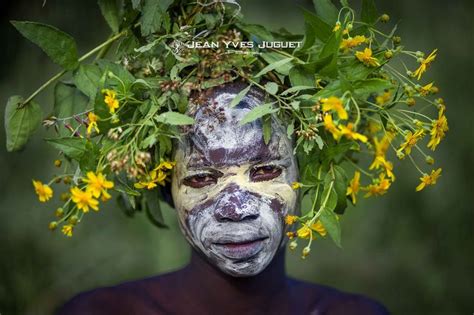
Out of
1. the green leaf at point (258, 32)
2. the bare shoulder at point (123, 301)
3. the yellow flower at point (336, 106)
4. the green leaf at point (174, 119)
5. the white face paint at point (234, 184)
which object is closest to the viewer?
the yellow flower at point (336, 106)

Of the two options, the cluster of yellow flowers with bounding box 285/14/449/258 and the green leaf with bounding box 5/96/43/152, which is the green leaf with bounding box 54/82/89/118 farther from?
the cluster of yellow flowers with bounding box 285/14/449/258

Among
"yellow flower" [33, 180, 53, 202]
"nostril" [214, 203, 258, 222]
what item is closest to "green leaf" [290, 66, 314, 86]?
"nostril" [214, 203, 258, 222]

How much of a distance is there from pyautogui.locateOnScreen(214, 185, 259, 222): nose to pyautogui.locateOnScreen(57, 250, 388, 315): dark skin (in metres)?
0.28

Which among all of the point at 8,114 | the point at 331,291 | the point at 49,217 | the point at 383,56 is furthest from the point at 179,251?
the point at 383,56

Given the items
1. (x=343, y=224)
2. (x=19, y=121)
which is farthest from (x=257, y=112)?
(x=343, y=224)

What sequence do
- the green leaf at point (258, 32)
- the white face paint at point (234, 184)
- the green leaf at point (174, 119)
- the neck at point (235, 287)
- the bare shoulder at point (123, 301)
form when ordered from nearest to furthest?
the green leaf at point (174, 119) < the white face paint at point (234, 184) < the green leaf at point (258, 32) < the neck at point (235, 287) < the bare shoulder at point (123, 301)

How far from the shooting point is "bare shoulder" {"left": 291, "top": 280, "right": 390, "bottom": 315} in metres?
2.86

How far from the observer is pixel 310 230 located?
2311mm

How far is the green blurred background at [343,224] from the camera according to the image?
3.60 meters

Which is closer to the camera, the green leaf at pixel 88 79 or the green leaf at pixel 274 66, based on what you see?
the green leaf at pixel 274 66

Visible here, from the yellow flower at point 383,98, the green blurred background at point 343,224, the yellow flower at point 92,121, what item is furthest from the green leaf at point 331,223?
the green blurred background at point 343,224

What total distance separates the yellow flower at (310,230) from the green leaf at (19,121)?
2.55 ft

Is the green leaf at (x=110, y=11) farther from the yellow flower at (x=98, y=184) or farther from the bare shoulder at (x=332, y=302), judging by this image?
the bare shoulder at (x=332, y=302)

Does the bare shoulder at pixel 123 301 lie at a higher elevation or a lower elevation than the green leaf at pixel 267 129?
lower
